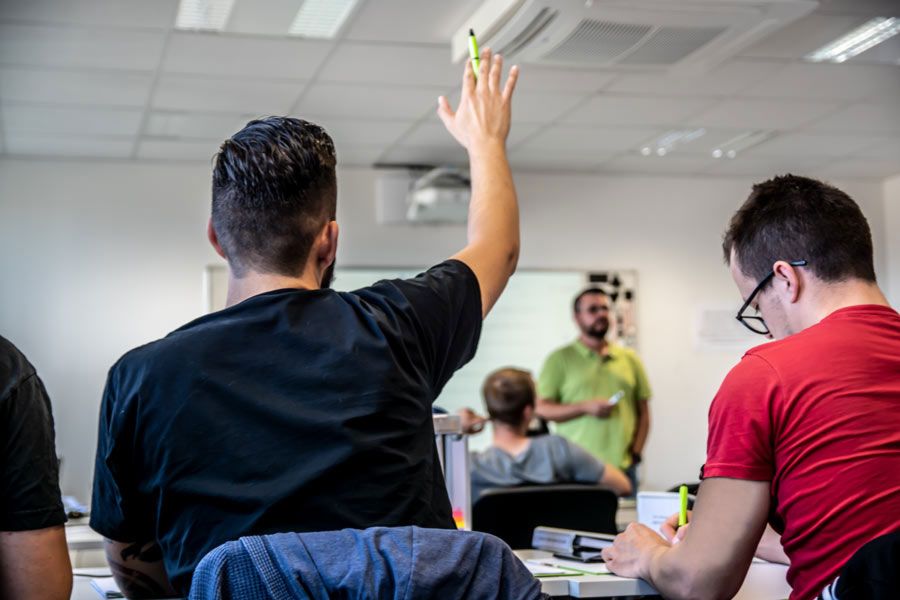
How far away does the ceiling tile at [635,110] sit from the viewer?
512 cm

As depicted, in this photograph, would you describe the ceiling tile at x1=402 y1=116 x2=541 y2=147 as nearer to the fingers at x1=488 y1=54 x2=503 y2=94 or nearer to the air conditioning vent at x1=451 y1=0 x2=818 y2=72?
the air conditioning vent at x1=451 y1=0 x2=818 y2=72

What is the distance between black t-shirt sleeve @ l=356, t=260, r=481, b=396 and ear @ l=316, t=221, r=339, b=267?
71mm

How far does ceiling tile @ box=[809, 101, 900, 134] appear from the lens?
536cm

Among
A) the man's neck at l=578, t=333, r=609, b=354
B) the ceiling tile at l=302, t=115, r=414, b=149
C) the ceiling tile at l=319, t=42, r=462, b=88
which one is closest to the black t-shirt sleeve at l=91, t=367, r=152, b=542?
the ceiling tile at l=319, t=42, r=462, b=88

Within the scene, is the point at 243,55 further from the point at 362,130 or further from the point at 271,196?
the point at 271,196

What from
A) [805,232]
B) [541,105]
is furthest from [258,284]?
[541,105]

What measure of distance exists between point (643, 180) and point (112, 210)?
3.47 metres

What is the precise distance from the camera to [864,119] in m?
5.60

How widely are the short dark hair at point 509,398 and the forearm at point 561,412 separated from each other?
1627 mm

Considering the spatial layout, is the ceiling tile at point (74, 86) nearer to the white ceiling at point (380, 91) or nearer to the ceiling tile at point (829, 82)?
the white ceiling at point (380, 91)

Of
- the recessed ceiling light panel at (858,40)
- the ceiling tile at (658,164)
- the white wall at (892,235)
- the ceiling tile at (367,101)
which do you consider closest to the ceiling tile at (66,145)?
the ceiling tile at (367,101)

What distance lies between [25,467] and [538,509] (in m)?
2.20

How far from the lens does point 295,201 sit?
130 centimetres

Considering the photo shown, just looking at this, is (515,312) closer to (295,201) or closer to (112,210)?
(112,210)
